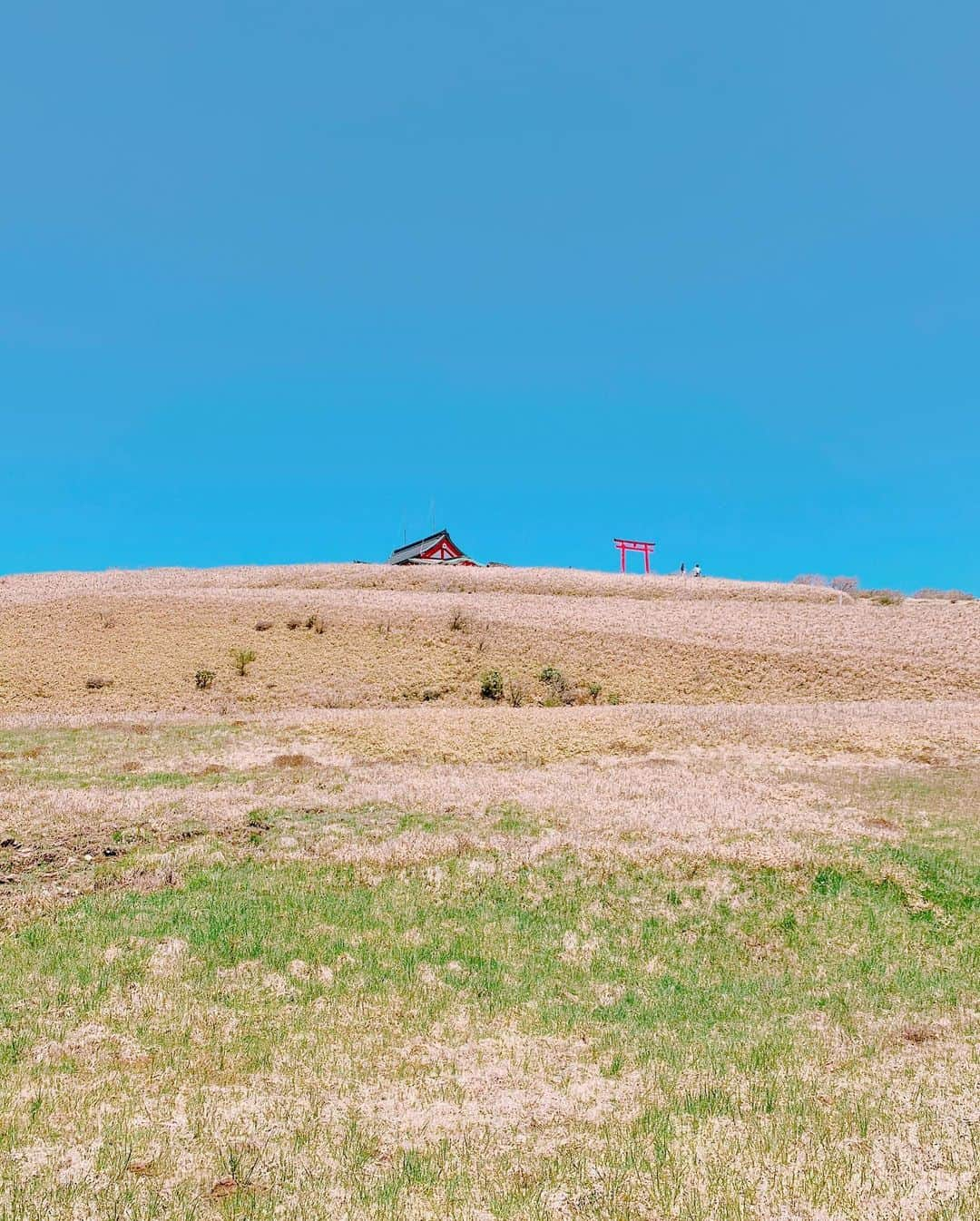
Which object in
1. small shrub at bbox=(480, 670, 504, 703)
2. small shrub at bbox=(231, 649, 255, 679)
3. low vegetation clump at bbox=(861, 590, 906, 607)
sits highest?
low vegetation clump at bbox=(861, 590, 906, 607)

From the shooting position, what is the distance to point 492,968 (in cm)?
1217

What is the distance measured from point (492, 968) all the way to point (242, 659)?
38688 mm

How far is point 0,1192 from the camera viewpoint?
21.5 ft

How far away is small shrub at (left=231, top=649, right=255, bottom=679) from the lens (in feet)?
154

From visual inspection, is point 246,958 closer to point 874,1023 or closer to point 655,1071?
point 655,1071

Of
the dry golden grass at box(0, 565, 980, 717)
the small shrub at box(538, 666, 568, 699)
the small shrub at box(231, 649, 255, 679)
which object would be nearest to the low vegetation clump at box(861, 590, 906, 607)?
the dry golden grass at box(0, 565, 980, 717)

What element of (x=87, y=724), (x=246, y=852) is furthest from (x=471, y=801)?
(x=87, y=724)

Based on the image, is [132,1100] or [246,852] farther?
[246,852]

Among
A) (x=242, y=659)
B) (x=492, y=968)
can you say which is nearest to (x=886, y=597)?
(x=242, y=659)

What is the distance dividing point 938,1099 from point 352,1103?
6.43 m

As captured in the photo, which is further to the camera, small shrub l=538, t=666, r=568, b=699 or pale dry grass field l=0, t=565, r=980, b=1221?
small shrub l=538, t=666, r=568, b=699

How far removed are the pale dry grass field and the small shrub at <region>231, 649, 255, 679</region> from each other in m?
13.0

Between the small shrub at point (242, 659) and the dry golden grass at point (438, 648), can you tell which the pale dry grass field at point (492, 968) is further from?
the small shrub at point (242, 659)

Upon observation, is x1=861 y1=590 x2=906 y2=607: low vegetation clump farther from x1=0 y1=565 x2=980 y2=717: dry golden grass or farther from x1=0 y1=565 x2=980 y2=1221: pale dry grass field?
A: x1=0 y1=565 x2=980 y2=1221: pale dry grass field
